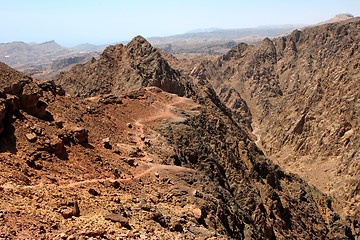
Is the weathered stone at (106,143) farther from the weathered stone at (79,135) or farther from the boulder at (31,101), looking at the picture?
the boulder at (31,101)

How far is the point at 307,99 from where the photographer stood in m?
73.2

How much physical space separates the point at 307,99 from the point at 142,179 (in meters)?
59.3

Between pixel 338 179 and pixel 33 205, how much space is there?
47.8m

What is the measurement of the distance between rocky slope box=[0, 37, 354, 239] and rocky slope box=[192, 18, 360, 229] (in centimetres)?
1628

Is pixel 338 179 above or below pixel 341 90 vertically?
below

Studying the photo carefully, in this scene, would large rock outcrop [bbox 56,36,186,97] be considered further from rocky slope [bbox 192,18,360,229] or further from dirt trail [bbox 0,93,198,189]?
rocky slope [bbox 192,18,360,229]

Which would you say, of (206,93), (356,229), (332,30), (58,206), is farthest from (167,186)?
(332,30)

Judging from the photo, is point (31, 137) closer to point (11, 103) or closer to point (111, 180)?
point (11, 103)

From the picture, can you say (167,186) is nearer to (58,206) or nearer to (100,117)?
(58,206)

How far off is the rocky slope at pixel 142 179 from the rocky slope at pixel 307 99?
16282 millimetres

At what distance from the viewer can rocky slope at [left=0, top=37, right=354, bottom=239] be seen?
13.3m

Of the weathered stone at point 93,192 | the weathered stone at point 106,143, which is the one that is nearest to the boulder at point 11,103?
the weathered stone at point 106,143

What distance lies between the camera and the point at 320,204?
38.2 meters

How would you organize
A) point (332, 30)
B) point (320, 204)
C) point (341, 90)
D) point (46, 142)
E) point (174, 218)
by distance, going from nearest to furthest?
point (174, 218), point (46, 142), point (320, 204), point (341, 90), point (332, 30)
